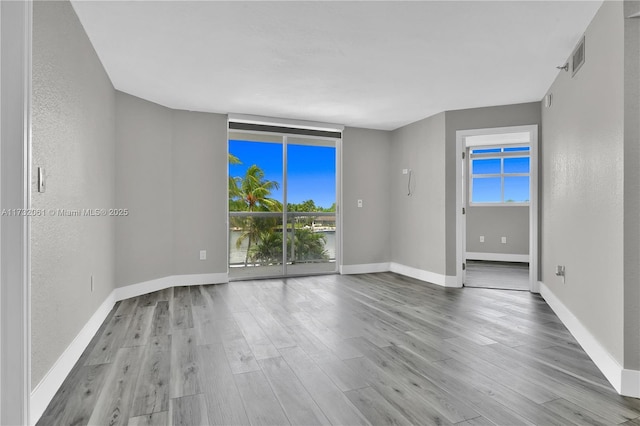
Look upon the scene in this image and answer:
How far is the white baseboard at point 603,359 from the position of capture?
1962mm

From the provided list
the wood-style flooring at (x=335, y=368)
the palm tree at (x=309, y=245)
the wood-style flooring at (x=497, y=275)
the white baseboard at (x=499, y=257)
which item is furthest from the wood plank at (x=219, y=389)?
the white baseboard at (x=499, y=257)

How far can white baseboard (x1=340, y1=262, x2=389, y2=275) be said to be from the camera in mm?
5691

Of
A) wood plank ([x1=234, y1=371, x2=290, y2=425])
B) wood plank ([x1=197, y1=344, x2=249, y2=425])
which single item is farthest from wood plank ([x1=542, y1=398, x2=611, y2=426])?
wood plank ([x1=197, y1=344, x2=249, y2=425])

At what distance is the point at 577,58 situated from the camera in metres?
2.84

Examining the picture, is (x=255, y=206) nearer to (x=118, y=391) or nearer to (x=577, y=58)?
(x=118, y=391)

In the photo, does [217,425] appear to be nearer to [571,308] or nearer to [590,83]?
[571,308]

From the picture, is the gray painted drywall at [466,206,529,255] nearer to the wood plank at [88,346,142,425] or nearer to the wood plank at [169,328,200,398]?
the wood plank at [169,328,200,398]

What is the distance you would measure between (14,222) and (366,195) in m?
4.79

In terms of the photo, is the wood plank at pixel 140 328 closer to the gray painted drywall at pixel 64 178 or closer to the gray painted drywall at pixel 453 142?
the gray painted drywall at pixel 64 178

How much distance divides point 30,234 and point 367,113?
411cm

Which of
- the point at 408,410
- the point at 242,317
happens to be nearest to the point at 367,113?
Result: the point at 242,317

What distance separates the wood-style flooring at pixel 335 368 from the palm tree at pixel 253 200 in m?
1.62

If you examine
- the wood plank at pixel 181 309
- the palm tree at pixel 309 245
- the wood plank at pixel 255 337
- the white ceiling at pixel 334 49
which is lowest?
the wood plank at pixel 255 337

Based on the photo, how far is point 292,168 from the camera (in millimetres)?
5477
